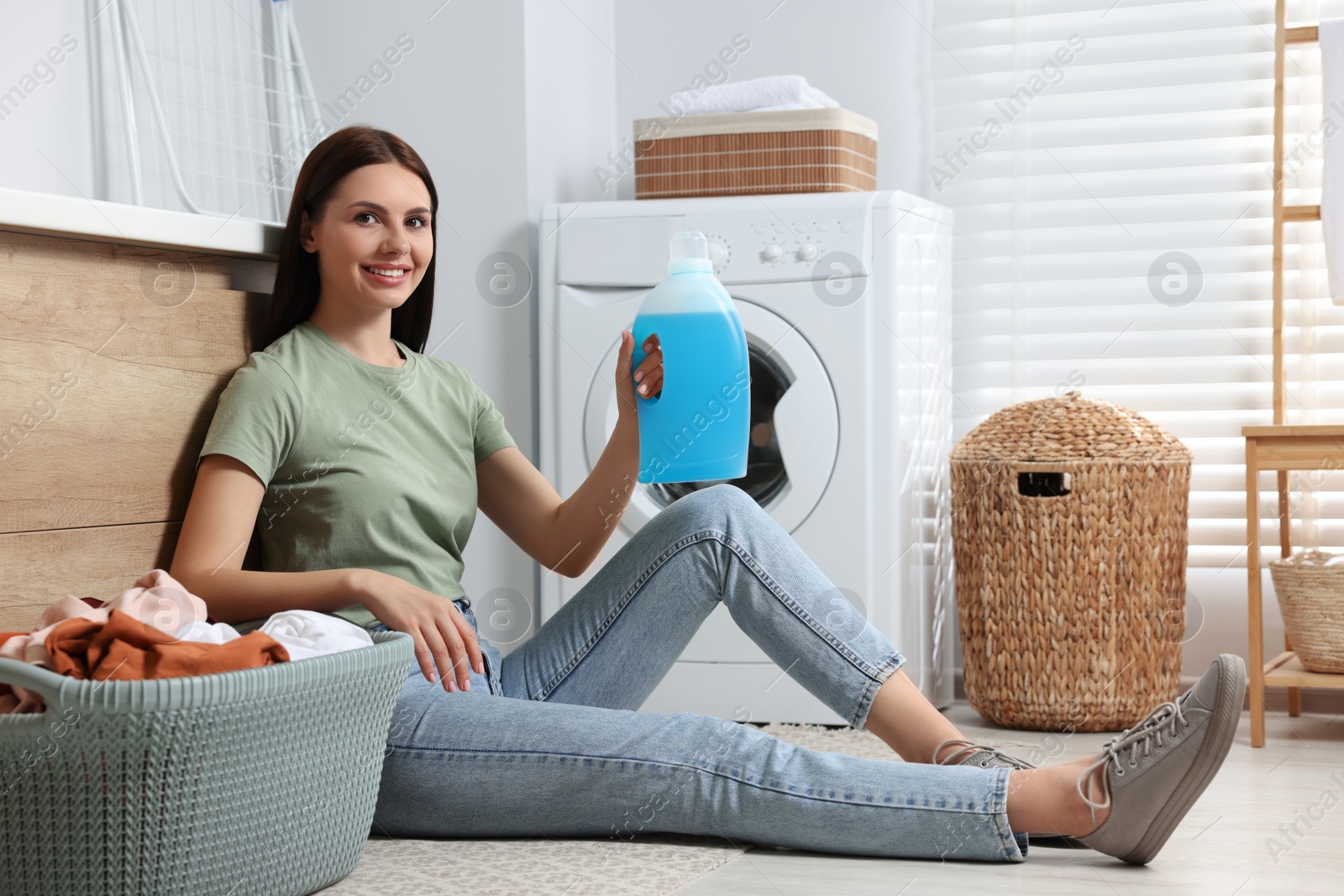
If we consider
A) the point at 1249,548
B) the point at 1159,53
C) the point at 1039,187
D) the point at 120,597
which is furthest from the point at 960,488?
the point at 120,597

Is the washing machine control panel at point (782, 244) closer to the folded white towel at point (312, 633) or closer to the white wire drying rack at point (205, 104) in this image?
the white wire drying rack at point (205, 104)

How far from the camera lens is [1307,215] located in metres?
2.41

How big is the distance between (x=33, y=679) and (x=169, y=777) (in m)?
0.13

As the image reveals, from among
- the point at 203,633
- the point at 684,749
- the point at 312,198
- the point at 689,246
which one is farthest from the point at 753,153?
the point at 203,633

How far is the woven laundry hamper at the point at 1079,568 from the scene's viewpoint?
2.32 metres

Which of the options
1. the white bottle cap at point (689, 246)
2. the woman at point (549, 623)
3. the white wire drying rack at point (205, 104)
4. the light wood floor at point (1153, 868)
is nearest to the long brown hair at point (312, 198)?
the woman at point (549, 623)

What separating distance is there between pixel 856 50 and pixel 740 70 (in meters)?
0.26

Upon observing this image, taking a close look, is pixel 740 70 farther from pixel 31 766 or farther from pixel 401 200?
pixel 31 766

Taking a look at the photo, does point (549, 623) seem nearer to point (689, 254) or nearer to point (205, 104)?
point (689, 254)

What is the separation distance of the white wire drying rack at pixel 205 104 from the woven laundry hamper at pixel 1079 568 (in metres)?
1.50

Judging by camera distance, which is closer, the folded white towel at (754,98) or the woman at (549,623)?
the woman at (549,623)

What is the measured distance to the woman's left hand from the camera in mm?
1444

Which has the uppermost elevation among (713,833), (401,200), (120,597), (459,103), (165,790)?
(459,103)

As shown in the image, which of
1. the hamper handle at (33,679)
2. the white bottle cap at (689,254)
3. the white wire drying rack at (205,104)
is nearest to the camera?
the hamper handle at (33,679)
